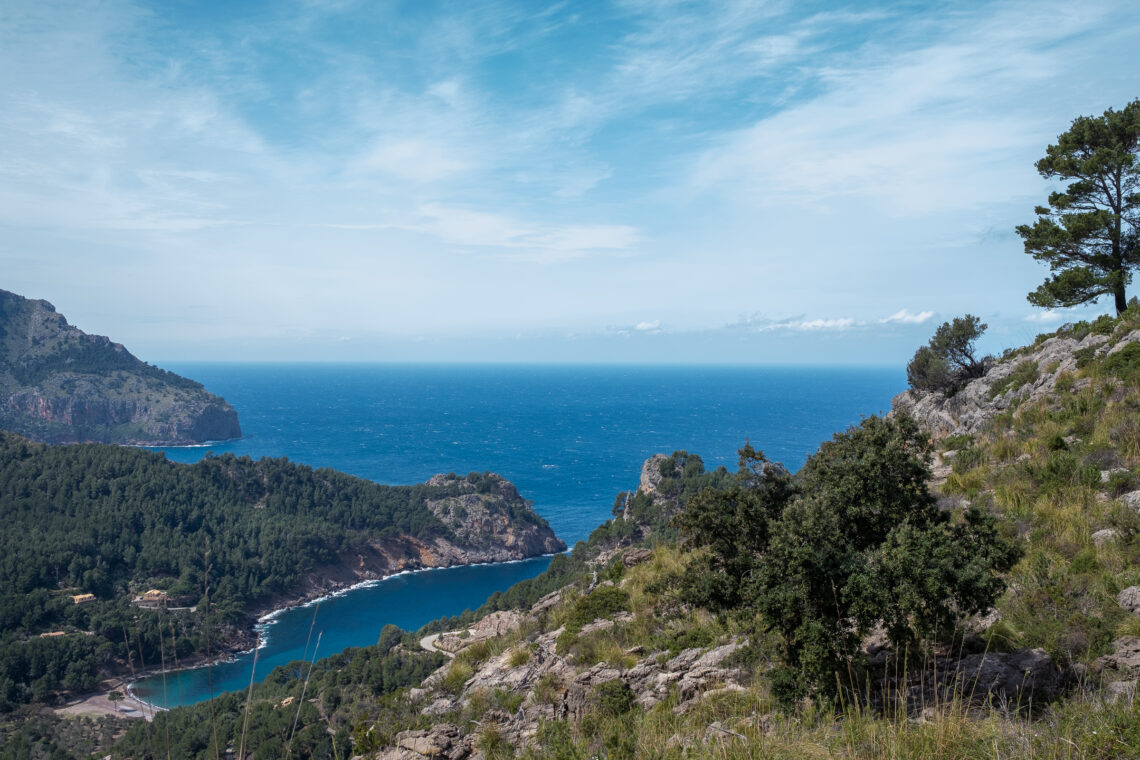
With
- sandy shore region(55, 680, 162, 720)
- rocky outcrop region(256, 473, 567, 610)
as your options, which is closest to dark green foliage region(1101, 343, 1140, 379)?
sandy shore region(55, 680, 162, 720)

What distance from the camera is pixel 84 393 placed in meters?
167

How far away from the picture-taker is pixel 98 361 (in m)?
182

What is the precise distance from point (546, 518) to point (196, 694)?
54.2 meters

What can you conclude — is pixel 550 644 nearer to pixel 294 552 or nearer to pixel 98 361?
pixel 294 552

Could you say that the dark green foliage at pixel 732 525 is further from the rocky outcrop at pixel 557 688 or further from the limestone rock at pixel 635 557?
the limestone rock at pixel 635 557

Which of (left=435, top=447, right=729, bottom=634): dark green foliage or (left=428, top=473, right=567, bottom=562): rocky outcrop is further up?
(left=435, top=447, right=729, bottom=634): dark green foliage

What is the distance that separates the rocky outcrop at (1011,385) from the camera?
635 inches

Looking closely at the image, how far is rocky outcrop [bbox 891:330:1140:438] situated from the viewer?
635 inches

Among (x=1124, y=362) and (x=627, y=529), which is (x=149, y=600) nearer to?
(x=627, y=529)

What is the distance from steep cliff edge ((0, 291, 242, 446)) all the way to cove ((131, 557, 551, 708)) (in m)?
121

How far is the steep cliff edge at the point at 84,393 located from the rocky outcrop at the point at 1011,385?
18679cm

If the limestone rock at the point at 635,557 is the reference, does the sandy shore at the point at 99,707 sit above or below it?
below

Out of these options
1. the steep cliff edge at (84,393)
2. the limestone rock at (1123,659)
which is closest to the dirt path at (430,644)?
the limestone rock at (1123,659)

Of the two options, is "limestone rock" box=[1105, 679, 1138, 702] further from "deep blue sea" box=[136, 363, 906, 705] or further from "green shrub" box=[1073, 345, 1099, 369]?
"deep blue sea" box=[136, 363, 906, 705]
